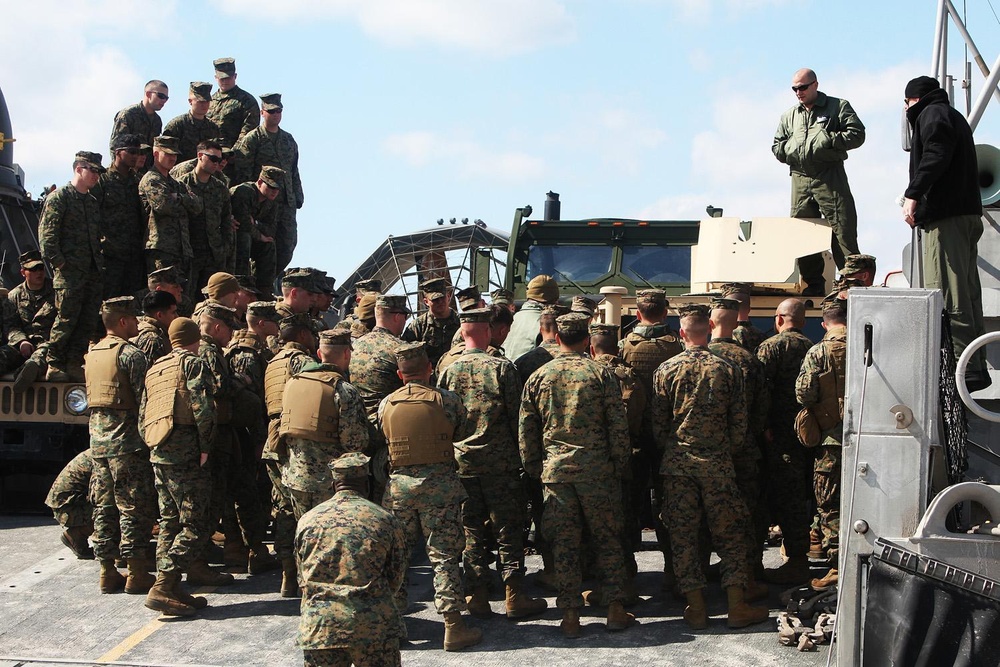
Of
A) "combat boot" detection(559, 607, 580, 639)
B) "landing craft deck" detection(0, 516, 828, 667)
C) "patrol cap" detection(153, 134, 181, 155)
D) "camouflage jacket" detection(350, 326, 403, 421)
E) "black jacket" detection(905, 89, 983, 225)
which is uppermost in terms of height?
"patrol cap" detection(153, 134, 181, 155)

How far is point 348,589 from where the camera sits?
18.4ft

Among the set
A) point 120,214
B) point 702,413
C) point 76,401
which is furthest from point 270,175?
point 702,413

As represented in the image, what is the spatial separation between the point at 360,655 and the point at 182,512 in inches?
104

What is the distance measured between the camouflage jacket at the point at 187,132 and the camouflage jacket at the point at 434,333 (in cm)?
405

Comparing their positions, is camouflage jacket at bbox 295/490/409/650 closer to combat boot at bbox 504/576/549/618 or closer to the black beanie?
combat boot at bbox 504/576/549/618

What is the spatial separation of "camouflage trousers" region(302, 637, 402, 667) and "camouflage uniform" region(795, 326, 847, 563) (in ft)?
9.31

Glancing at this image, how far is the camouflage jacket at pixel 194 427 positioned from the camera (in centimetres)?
781

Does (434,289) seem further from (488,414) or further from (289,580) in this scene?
(289,580)

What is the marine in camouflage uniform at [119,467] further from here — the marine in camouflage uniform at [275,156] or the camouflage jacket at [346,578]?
the marine in camouflage uniform at [275,156]

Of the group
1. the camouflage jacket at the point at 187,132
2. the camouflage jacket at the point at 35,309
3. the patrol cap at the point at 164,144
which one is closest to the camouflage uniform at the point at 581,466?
the patrol cap at the point at 164,144

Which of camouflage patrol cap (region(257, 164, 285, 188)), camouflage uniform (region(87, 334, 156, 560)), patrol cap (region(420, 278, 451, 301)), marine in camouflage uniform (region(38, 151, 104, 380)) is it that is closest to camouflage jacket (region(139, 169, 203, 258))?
marine in camouflage uniform (region(38, 151, 104, 380))

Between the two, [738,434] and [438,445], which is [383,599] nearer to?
[438,445]

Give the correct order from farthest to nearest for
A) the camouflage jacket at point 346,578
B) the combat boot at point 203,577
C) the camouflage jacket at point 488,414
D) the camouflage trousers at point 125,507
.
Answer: the combat boot at point 203,577 < the camouflage trousers at point 125,507 < the camouflage jacket at point 488,414 < the camouflage jacket at point 346,578

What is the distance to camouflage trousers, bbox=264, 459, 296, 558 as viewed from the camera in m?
7.81
